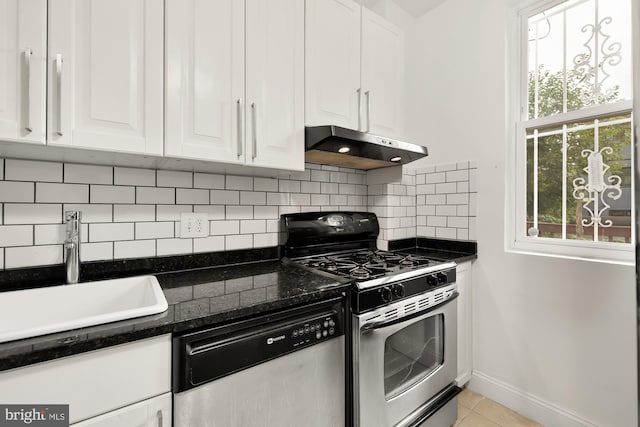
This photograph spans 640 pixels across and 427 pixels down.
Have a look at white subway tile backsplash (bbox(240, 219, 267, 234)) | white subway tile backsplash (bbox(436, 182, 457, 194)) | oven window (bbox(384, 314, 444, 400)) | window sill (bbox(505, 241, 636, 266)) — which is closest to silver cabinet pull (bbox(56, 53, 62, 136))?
white subway tile backsplash (bbox(240, 219, 267, 234))

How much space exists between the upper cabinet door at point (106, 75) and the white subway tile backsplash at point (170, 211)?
40cm

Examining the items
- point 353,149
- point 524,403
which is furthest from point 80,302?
point 524,403

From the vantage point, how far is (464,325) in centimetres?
192

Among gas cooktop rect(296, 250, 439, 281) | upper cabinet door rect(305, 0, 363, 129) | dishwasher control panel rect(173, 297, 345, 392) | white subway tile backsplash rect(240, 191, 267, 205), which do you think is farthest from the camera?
white subway tile backsplash rect(240, 191, 267, 205)

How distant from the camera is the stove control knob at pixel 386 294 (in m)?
1.29

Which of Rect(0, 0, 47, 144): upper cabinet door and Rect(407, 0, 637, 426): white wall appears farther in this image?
Rect(407, 0, 637, 426): white wall

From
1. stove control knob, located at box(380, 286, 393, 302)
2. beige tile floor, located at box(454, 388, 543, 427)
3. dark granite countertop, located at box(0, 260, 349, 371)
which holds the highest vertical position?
dark granite countertop, located at box(0, 260, 349, 371)

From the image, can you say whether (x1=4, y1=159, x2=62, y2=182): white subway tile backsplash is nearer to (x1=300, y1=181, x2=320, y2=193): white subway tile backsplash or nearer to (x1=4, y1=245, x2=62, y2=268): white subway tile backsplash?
(x1=4, y1=245, x2=62, y2=268): white subway tile backsplash

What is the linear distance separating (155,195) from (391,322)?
1.24 m

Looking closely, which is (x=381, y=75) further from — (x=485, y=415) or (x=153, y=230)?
(x=485, y=415)

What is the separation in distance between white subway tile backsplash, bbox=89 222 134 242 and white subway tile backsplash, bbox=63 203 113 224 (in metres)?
0.03

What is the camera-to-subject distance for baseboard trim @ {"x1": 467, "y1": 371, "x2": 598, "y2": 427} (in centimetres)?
160

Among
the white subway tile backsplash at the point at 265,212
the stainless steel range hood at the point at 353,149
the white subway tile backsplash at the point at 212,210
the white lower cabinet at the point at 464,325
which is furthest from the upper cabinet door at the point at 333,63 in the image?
the white lower cabinet at the point at 464,325

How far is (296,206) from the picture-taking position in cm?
185
